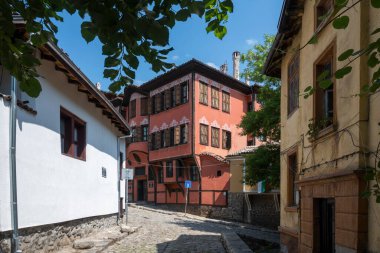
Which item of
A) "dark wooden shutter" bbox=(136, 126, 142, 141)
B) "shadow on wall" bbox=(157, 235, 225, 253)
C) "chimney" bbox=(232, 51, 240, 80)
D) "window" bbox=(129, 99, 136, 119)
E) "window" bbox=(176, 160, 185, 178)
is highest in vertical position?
"chimney" bbox=(232, 51, 240, 80)

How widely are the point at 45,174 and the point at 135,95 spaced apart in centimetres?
2587

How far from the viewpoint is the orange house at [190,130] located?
2847 cm

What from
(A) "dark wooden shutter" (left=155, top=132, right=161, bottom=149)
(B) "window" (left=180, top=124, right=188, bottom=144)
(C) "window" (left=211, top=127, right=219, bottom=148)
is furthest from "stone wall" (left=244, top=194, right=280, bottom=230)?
(A) "dark wooden shutter" (left=155, top=132, right=161, bottom=149)

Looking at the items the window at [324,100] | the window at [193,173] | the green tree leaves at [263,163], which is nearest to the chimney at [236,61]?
the window at [193,173]

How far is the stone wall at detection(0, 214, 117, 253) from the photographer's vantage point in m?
8.10

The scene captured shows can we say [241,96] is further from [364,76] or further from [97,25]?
[97,25]

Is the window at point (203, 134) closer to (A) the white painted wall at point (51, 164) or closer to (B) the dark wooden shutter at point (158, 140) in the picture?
(B) the dark wooden shutter at point (158, 140)

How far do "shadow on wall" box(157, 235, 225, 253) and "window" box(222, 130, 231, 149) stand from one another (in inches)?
620

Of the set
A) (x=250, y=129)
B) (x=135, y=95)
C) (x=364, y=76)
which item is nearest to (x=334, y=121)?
(x=364, y=76)

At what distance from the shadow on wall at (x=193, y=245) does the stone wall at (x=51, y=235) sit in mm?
2299

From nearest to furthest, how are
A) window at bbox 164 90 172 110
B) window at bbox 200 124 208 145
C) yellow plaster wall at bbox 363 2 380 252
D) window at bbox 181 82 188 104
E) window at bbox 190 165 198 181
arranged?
yellow plaster wall at bbox 363 2 380 252, window at bbox 200 124 208 145, window at bbox 190 165 198 181, window at bbox 181 82 188 104, window at bbox 164 90 172 110

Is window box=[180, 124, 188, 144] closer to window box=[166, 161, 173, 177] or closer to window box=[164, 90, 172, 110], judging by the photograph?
window box=[166, 161, 173, 177]

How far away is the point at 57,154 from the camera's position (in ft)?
33.5

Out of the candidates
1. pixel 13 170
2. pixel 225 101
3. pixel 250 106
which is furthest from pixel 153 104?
pixel 13 170
